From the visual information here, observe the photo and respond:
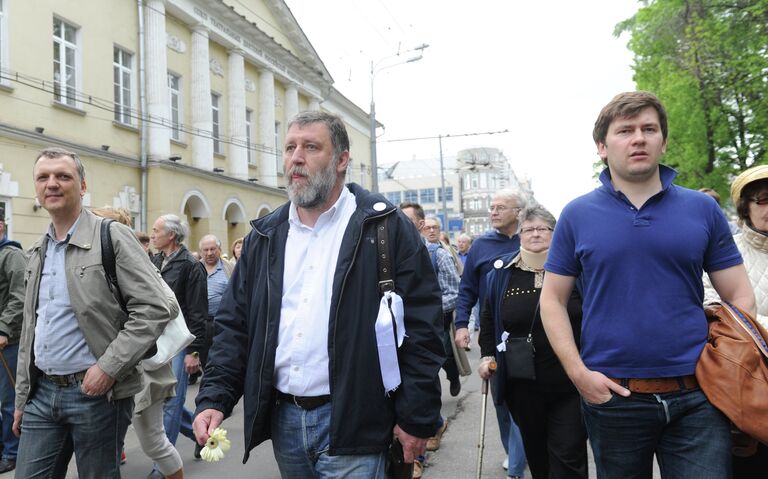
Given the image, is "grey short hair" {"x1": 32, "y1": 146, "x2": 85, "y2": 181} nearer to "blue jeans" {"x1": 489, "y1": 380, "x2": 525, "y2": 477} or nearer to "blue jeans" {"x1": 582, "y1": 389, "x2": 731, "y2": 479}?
"blue jeans" {"x1": 582, "y1": 389, "x2": 731, "y2": 479}

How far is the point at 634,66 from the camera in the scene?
23641mm

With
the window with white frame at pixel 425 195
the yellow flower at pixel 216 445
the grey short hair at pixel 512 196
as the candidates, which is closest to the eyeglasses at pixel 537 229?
the grey short hair at pixel 512 196

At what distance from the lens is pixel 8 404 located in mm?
5594

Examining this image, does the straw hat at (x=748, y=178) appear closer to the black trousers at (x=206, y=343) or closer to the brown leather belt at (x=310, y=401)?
the brown leather belt at (x=310, y=401)

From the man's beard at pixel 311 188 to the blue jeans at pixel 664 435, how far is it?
145 centimetres

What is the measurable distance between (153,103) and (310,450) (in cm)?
1994

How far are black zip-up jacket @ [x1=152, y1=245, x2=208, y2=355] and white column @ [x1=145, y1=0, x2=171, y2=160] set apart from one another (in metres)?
16.1

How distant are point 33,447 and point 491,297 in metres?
2.88

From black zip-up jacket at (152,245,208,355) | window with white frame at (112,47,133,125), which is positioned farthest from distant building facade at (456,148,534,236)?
black zip-up jacket at (152,245,208,355)

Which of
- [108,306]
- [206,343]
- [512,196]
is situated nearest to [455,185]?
[206,343]

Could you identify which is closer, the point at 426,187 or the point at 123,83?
the point at 123,83

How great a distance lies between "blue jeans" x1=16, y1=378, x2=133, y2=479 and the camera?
3.05m

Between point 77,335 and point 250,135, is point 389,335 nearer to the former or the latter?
point 77,335

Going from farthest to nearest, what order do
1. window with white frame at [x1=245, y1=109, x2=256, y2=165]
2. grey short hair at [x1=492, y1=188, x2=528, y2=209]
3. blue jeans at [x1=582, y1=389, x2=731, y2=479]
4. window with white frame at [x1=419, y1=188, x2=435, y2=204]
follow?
1. window with white frame at [x1=419, y1=188, x2=435, y2=204]
2. window with white frame at [x1=245, y1=109, x2=256, y2=165]
3. grey short hair at [x1=492, y1=188, x2=528, y2=209]
4. blue jeans at [x1=582, y1=389, x2=731, y2=479]
